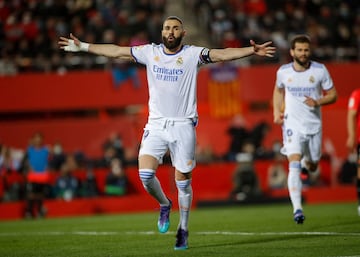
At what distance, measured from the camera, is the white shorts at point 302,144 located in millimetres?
13980

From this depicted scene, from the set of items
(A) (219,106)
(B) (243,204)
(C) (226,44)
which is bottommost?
(B) (243,204)

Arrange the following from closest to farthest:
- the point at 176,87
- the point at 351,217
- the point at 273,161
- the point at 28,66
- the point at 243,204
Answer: the point at 176,87 → the point at 351,217 → the point at 243,204 → the point at 273,161 → the point at 28,66

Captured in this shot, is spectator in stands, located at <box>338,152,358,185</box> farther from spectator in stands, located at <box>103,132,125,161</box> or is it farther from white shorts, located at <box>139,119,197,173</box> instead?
white shorts, located at <box>139,119,197,173</box>

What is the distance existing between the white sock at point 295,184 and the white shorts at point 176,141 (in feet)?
8.98

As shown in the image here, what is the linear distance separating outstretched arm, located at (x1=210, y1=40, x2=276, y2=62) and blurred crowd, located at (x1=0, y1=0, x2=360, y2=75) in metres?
17.7

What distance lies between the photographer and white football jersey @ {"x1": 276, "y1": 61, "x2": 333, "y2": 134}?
45.9 feet

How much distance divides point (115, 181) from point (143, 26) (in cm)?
631

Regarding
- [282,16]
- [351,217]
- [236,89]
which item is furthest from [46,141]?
[351,217]

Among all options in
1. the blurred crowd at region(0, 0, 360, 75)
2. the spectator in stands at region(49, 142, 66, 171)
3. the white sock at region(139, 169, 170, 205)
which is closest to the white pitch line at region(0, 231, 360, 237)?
the white sock at region(139, 169, 170, 205)

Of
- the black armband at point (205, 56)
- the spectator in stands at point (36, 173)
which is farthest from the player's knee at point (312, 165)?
the spectator in stands at point (36, 173)

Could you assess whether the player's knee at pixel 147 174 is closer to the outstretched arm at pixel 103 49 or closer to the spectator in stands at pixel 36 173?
the outstretched arm at pixel 103 49

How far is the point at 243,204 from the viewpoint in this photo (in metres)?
24.4

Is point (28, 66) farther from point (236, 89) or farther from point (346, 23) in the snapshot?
point (346, 23)

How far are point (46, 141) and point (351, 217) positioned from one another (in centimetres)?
1612
